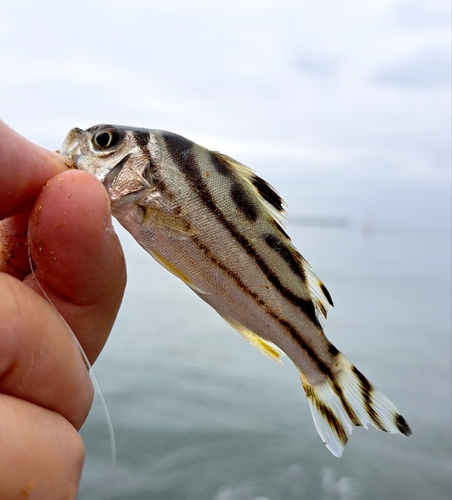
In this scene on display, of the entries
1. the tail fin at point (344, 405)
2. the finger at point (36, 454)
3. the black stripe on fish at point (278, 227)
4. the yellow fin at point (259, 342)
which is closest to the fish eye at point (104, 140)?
the black stripe on fish at point (278, 227)

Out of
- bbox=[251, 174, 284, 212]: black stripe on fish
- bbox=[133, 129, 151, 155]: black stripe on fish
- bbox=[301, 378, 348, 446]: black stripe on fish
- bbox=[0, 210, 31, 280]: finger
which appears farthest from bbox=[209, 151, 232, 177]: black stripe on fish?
bbox=[301, 378, 348, 446]: black stripe on fish

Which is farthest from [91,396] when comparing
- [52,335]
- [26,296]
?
[26,296]

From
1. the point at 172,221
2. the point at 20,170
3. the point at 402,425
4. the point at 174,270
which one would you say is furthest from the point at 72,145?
the point at 402,425

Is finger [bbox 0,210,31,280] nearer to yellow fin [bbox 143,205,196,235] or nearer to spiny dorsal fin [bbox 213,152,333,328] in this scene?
yellow fin [bbox 143,205,196,235]

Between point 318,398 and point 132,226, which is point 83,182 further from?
point 318,398

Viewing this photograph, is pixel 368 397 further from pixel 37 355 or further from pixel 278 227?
pixel 37 355

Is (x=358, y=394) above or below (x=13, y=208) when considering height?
below
